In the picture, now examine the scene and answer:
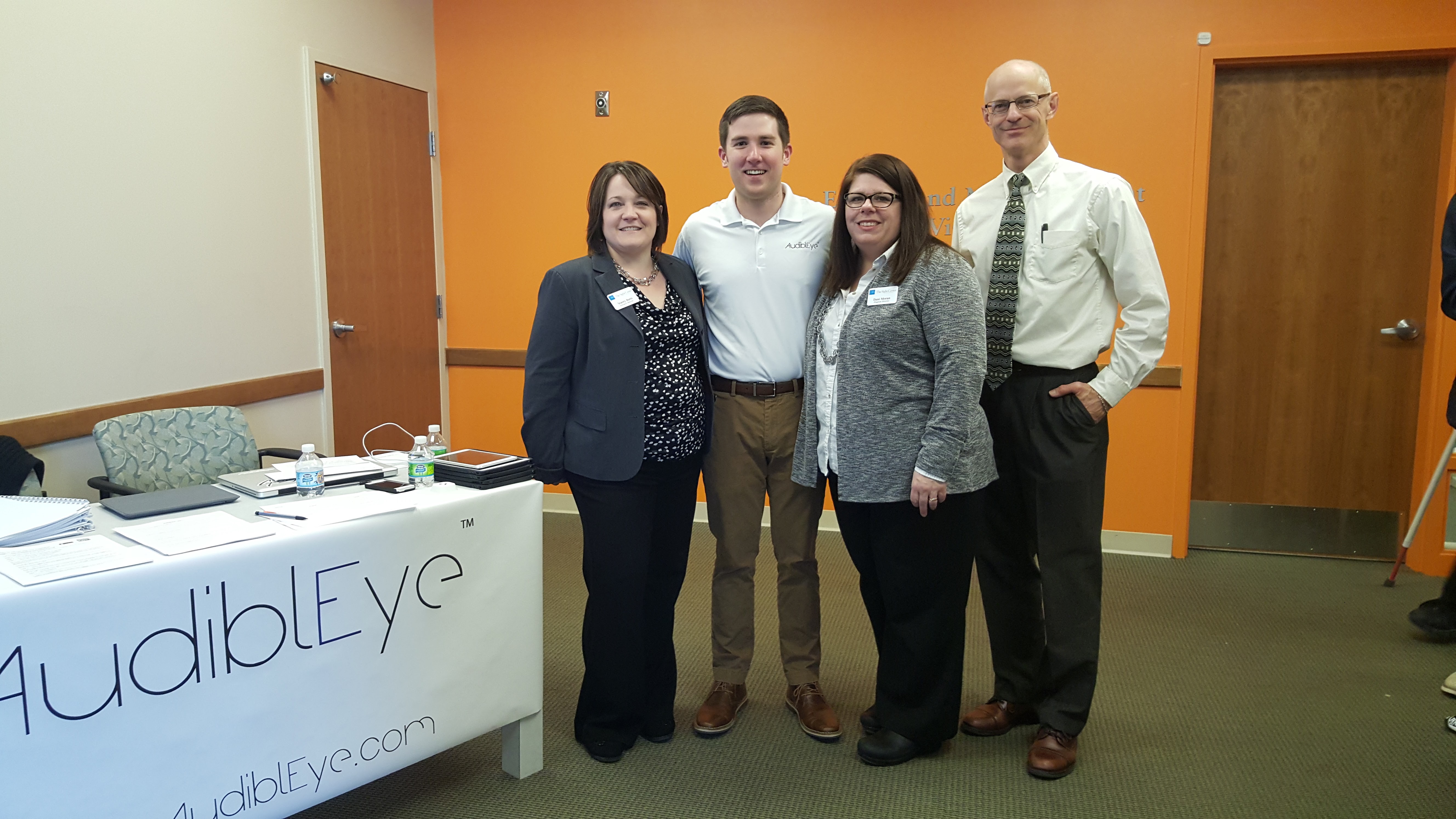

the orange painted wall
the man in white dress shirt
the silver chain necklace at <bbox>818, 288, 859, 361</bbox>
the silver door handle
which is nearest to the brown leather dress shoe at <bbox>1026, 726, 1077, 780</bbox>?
the man in white dress shirt

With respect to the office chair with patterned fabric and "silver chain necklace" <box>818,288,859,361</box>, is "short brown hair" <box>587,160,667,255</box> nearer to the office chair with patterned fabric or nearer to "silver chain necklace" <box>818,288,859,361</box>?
"silver chain necklace" <box>818,288,859,361</box>

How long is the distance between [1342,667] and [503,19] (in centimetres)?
448

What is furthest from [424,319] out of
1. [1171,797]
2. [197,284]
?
[1171,797]

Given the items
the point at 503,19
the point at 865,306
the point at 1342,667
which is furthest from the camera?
the point at 503,19

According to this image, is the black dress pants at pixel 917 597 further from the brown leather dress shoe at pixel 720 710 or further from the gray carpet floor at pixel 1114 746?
the brown leather dress shoe at pixel 720 710

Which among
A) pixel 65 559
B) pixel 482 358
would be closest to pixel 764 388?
pixel 65 559

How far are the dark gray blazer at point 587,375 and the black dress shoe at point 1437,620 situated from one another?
9.21 ft

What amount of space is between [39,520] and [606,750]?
1339mm

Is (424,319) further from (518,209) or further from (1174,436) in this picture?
(1174,436)

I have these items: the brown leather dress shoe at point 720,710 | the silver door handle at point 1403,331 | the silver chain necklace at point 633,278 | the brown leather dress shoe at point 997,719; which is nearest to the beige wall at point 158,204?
the silver chain necklace at point 633,278

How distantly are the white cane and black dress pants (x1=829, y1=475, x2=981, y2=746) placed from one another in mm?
2251

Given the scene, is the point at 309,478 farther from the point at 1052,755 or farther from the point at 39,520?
the point at 1052,755

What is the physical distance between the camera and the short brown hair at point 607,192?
7.58ft

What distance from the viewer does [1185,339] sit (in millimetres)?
4121
